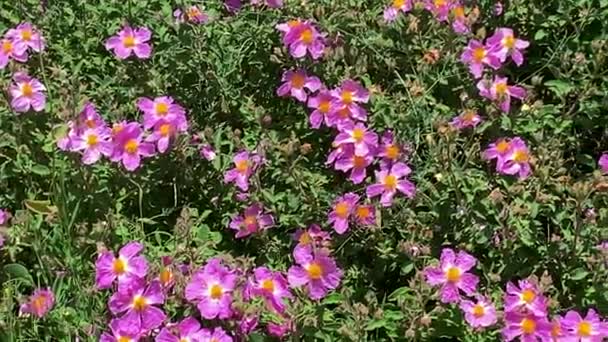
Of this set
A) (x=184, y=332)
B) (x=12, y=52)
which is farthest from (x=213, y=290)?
(x=12, y=52)

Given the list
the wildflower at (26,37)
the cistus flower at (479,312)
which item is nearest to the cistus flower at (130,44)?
the wildflower at (26,37)

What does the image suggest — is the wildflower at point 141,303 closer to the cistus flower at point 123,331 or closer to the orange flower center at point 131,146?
the cistus flower at point 123,331

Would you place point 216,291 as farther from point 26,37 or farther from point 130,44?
point 26,37

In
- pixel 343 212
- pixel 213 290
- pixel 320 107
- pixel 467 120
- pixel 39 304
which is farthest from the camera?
pixel 320 107

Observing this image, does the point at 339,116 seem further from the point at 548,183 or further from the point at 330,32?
the point at 548,183

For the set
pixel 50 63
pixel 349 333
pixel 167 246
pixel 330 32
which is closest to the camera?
pixel 349 333

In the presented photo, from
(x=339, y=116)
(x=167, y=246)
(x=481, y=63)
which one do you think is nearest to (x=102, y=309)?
(x=167, y=246)

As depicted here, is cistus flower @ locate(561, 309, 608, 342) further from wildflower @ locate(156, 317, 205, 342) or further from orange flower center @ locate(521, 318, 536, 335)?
wildflower @ locate(156, 317, 205, 342)
